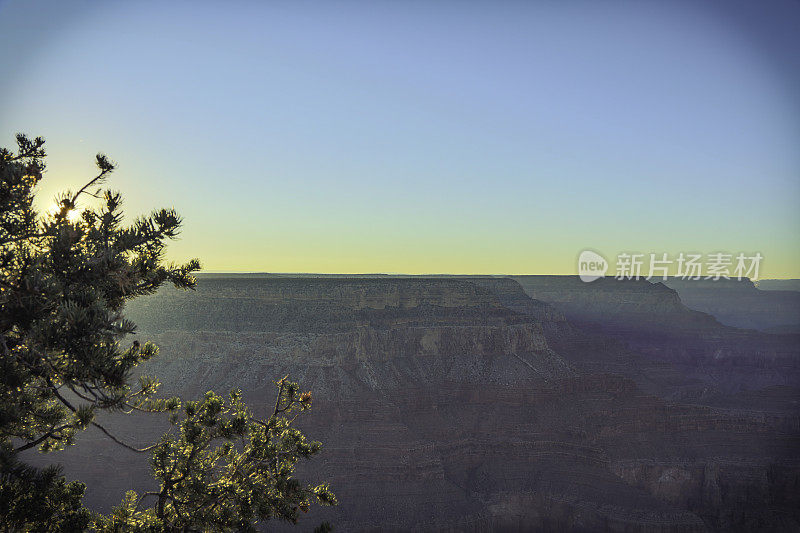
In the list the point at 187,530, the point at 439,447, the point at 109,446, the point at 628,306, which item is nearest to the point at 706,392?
the point at 628,306

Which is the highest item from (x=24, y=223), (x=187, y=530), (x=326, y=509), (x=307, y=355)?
(x=24, y=223)

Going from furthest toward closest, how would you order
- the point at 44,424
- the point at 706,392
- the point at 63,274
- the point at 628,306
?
1. the point at 628,306
2. the point at 706,392
3. the point at 44,424
4. the point at 63,274

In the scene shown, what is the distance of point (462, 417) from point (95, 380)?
1982 inches

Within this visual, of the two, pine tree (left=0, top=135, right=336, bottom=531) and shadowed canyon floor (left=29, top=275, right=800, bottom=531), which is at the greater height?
pine tree (left=0, top=135, right=336, bottom=531)

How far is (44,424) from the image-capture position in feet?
29.3

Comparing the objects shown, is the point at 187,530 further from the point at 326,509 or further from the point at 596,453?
the point at 596,453

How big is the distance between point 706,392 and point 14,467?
8854 cm

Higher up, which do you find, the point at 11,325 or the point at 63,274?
the point at 63,274

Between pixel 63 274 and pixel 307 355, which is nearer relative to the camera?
pixel 63 274

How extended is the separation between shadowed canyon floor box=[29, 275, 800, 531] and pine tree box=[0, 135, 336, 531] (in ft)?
103

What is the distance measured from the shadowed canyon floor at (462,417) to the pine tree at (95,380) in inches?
1237

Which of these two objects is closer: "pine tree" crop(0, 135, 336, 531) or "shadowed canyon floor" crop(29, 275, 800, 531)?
"pine tree" crop(0, 135, 336, 531)

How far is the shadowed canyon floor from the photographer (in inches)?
1603

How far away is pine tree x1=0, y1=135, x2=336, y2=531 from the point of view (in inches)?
241
